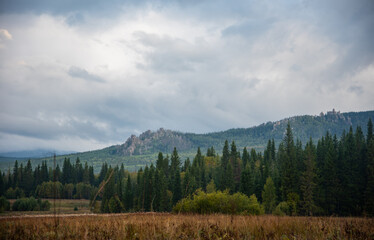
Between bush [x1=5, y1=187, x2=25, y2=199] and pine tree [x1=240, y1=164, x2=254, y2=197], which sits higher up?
pine tree [x1=240, y1=164, x2=254, y2=197]

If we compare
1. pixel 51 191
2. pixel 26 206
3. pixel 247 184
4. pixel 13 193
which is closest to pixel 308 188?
pixel 247 184

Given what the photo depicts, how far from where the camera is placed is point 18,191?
447 feet

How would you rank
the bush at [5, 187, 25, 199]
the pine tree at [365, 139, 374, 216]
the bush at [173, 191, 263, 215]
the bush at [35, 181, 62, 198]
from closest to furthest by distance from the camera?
the bush at [35, 181, 62, 198], the bush at [173, 191, 263, 215], the pine tree at [365, 139, 374, 216], the bush at [5, 187, 25, 199]

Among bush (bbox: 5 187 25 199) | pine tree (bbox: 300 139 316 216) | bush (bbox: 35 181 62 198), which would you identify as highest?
bush (bbox: 35 181 62 198)

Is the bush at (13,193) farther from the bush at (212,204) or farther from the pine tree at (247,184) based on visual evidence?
the bush at (212,204)

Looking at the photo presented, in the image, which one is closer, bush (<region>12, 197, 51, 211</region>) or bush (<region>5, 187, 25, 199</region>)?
bush (<region>12, 197, 51, 211</region>)

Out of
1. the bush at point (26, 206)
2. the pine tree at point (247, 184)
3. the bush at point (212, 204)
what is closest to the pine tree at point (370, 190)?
the pine tree at point (247, 184)

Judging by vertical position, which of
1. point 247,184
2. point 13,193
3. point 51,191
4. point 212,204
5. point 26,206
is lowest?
point 13,193

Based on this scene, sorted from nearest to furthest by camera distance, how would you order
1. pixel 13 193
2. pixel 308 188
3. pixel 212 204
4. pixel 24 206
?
pixel 212 204
pixel 308 188
pixel 24 206
pixel 13 193

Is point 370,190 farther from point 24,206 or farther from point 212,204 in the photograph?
point 24,206

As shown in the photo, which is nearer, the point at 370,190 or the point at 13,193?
the point at 370,190

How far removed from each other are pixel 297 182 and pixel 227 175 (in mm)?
21053

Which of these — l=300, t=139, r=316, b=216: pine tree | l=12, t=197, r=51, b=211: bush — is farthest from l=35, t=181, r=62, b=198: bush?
l=12, t=197, r=51, b=211: bush

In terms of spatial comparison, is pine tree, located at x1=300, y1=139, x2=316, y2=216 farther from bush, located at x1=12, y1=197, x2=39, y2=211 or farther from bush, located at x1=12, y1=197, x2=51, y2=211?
bush, located at x1=12, y1=197, x2=39, y2=211
